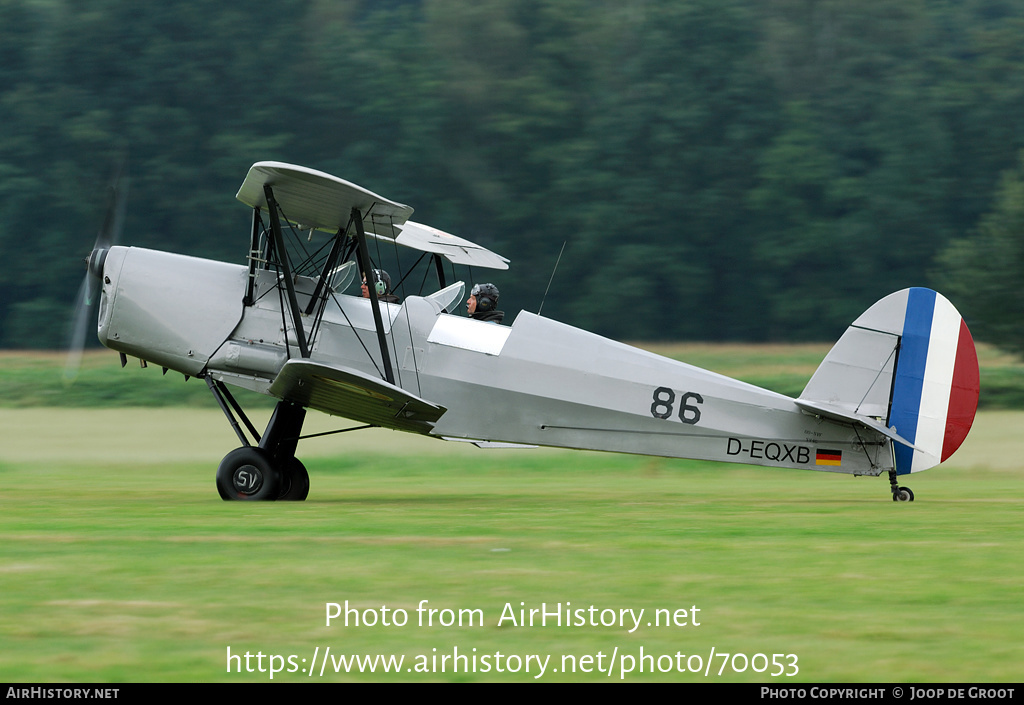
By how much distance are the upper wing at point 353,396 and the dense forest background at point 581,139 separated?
2071 cm

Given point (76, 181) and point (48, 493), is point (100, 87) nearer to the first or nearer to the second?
point (76, 181)

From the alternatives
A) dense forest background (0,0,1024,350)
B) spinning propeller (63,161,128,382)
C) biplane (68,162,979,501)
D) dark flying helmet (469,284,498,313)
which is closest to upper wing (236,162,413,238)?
biplane (68,162,979,501)

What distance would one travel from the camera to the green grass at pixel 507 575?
168 inches

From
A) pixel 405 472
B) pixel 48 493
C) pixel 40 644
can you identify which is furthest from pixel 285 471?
pixel 40 644

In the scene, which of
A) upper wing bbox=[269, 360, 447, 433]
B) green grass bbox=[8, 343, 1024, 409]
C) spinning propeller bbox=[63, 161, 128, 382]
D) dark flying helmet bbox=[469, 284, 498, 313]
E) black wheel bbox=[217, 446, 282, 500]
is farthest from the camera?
green grass bbox=[8, 343, 1024, 409]

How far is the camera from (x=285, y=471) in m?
10.7

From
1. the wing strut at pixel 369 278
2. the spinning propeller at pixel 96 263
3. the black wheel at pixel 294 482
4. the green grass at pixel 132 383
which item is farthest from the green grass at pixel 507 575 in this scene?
the green grass at pixel 132 383

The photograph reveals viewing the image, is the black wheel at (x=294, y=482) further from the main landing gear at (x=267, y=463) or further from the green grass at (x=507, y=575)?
the green grass at (x=507, y=575)

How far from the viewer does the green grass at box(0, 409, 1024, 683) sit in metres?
4.27

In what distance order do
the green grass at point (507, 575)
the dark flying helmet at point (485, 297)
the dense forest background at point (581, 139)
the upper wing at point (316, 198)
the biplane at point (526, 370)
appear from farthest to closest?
the dense forest background at point (581, 139)
the dark flying helmet at point (485, 297)
the biplane at point (526, 370)
the upper wing at point (316, 198)
the green grass at point (507, 575)

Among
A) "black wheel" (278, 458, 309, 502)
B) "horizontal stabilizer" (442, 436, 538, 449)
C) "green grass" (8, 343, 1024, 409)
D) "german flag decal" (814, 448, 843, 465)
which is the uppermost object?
"german flag decal" (814, 448, 843, 465)

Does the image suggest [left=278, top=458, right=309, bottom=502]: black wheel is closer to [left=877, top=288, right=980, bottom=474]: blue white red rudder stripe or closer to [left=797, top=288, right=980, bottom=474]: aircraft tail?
[left=797, top=288, right=980, bottom=474]: aircraft tail

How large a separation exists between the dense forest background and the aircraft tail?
20.8 metres

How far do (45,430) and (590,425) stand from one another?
10644 millimetres
